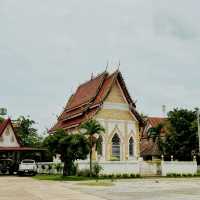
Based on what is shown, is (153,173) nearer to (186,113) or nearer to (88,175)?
(88,175)

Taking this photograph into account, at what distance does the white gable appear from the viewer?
5033cm

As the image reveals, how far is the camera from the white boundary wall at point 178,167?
3925cm

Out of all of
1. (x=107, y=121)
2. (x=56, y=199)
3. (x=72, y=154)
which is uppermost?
(x=107, y=121)

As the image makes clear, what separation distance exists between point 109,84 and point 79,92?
7.93m

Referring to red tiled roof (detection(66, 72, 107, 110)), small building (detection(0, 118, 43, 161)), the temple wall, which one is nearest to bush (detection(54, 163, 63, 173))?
the temple wall

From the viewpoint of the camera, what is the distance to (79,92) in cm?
4869

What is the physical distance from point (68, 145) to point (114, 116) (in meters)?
9.16

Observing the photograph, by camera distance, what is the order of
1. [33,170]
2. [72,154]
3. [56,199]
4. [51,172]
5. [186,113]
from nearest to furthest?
[56,199] → [72,154] → [33,170] → [51,172] → [186,113]

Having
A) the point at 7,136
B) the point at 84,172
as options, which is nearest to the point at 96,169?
the point at 84,172

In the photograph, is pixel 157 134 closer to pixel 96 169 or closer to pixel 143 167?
pixel 143 167

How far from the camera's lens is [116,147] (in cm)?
4169

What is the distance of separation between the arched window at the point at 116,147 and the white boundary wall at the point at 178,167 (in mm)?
4737

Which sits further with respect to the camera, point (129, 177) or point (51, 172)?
point (51, 172)

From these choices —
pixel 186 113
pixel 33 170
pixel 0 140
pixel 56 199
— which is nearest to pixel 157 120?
pixel 186 113
